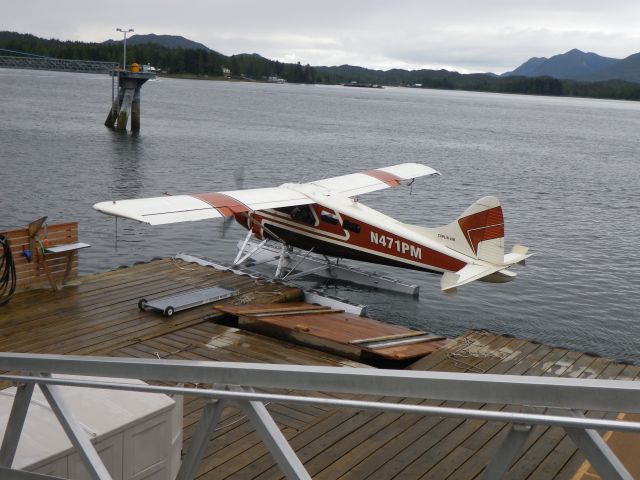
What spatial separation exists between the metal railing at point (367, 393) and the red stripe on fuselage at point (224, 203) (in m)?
12.8

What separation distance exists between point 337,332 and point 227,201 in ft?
18.0

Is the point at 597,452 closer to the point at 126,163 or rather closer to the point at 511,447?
the point at 511,447

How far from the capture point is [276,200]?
1700cm

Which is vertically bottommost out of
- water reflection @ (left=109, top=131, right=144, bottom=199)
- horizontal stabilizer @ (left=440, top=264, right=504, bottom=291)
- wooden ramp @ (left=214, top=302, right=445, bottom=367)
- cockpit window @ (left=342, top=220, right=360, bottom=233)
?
water reflection @ (left=109, top=131, right=144, bottom=199)

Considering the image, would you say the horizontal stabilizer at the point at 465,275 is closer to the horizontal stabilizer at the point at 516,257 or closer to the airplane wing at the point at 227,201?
the horizontal stabilizer at the point at 516,257

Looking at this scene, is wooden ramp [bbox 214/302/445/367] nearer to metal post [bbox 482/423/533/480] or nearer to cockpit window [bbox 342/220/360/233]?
cockpit window [bbox 342/220/360/233]

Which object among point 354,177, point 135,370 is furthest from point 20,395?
point 354,177

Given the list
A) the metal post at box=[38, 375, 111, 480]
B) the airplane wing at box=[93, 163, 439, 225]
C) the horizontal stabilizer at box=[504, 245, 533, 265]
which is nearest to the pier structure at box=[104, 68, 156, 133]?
the airplane wing at box=[93, 163, 439, 225]

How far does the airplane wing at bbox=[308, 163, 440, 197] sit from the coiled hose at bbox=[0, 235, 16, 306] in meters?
8.02

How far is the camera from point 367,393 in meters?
2.10

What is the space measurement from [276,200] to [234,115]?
7971 cm

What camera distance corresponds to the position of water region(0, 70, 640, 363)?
19.4m

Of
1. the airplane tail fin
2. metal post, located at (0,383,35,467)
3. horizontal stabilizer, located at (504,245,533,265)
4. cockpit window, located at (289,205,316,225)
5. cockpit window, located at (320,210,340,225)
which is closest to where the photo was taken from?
metal post, located at (0,383,35,467)

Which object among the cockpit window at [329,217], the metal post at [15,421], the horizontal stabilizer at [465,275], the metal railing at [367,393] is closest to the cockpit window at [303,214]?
the cockpit window at [329,217]
